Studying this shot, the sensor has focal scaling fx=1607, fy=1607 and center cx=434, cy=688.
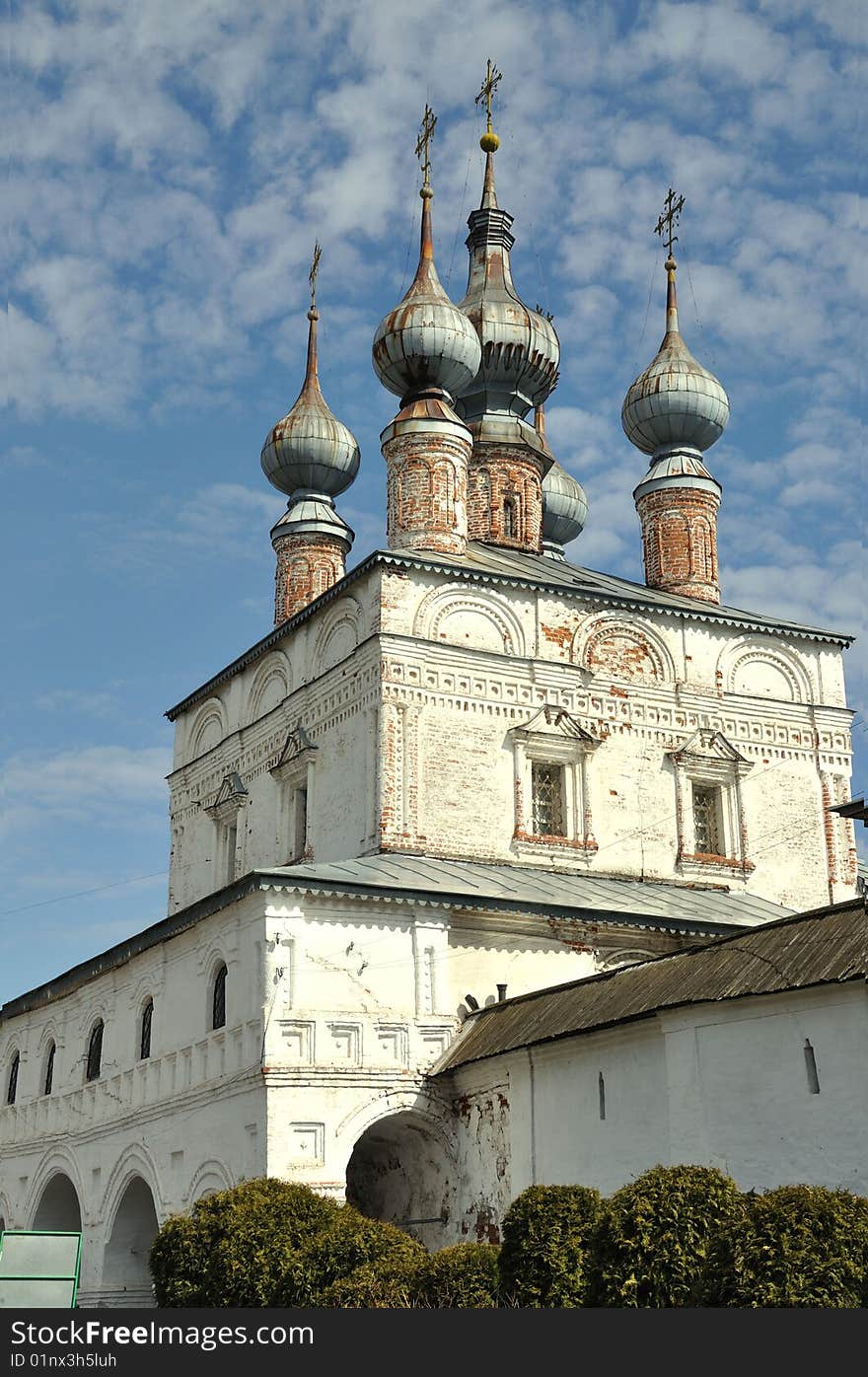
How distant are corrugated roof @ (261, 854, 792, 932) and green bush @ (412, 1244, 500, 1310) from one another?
4670mm

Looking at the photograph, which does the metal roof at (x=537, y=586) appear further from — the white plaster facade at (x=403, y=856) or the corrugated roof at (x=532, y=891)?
the corrugated roof at (x=532, y=891)

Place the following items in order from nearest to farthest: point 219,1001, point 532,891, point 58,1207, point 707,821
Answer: point 219,1001
point 532,891
point 58,1207
point 707,821

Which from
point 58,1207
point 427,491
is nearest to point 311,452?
point 427,491

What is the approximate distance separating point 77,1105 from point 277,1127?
14.6 feet

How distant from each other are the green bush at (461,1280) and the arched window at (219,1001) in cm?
504

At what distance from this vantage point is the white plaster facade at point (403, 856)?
1263 cm

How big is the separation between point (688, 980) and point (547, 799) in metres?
5.92

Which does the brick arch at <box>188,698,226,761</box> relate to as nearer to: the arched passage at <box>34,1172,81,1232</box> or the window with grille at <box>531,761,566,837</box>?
the window with grille at <box>531,761,566,837</box>

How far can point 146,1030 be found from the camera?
49.1 ft

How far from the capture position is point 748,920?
1533 cm

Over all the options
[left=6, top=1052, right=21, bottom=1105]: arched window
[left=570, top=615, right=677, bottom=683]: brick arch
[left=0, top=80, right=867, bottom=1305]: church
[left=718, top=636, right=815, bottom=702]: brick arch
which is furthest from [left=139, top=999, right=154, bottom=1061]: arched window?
[left=718, top=636, right=815, bottom=702]: brick arch

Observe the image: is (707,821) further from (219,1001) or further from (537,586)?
(219,1001)

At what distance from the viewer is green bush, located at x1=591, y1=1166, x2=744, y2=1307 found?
7.54m

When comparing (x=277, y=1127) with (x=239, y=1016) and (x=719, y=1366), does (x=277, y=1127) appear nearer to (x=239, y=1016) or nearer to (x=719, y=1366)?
(x=239, y=1016)
